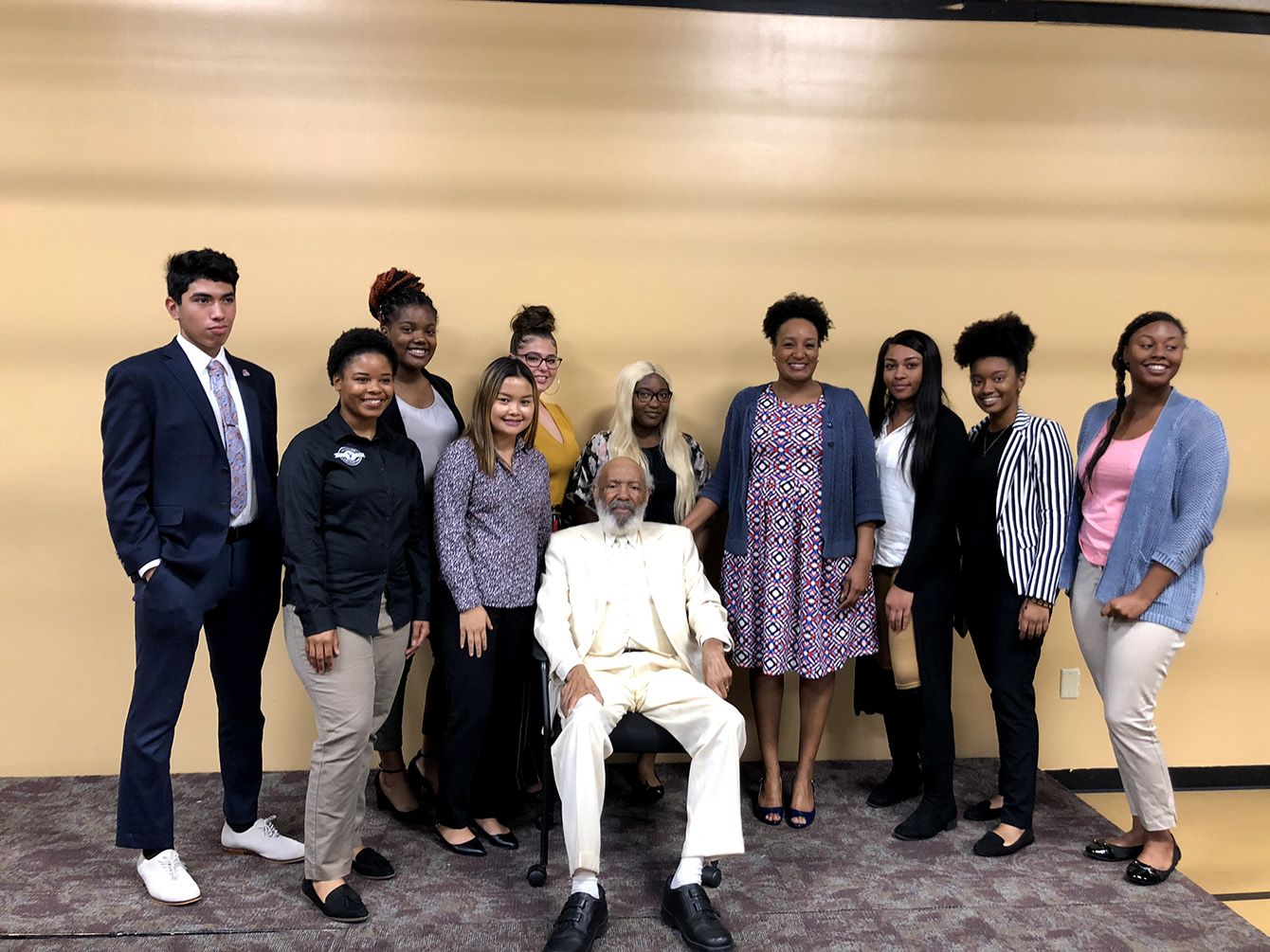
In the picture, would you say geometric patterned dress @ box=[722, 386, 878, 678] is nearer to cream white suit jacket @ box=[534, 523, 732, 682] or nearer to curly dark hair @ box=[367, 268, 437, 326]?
cream white suit jacket @ box=[534, 523, 732, 682]

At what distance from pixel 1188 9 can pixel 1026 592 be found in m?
2.87

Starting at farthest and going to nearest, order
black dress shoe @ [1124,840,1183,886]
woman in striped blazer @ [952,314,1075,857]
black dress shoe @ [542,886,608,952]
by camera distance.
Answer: woman in striped blazer @ [952,314,1075,857]
black dress shoe @ [1124,840,1183,886]
black dress shoe @ [542,886,608,952]

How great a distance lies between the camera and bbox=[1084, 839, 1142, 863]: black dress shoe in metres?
3.06

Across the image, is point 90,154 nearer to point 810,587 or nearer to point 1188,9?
point 810,587

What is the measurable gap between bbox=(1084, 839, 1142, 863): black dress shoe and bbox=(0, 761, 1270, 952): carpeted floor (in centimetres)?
5

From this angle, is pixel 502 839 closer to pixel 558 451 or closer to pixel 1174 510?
pixel 558 451

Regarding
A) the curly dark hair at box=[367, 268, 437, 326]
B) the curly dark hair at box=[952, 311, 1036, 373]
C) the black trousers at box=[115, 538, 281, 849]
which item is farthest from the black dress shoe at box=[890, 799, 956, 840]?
the curly dark hair at box=[367, 268, 437, 326]

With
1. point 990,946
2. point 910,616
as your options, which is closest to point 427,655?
point 910,616

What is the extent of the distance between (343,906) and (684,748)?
1.13m

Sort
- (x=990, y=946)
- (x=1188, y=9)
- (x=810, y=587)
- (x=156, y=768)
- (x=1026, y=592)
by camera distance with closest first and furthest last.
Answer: (x=990, y=946) → (x=156, y=768) → (x=1026, y=592) → (x=810, y=587) → (x=1188, y=9)

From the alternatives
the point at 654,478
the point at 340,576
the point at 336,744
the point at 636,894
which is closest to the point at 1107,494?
the point at 654,478

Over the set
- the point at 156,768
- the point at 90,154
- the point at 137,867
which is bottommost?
the point at 137,867

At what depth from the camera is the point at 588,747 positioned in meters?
2.62

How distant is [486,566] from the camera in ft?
→ 9.56
